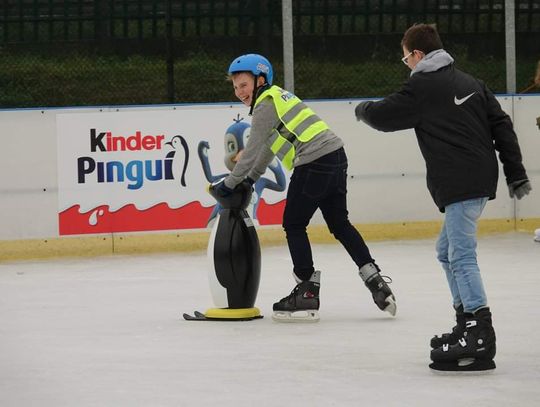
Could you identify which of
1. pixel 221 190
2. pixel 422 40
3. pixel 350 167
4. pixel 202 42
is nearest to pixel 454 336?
pixel 422 40

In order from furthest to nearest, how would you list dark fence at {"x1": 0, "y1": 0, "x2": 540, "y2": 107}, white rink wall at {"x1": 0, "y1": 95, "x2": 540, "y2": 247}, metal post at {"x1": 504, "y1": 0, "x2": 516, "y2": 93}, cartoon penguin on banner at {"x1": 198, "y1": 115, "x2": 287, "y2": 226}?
dark fence at {"x1": 0, "y1": 0, "x2": 540, "y2": 107}
metal post at {"x1": 504, "y1": 0, "x2": 516, "y2": 93}
cartoon penguin on banner at {"x1": 198, "y1": 115, "x2": 287, "y2": 226}
white rink wall at {"x1": 0, "y1": 95, "x2": 540, "y2": 247}

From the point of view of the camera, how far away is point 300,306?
25.6 ft

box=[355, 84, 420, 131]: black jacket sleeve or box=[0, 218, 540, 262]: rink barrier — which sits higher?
box=[355, 84, 420, 131]: black jacket sleeve

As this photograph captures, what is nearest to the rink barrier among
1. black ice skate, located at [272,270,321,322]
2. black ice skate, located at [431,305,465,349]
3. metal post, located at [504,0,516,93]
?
metal post, located at [504,0,516,93]

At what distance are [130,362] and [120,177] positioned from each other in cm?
495

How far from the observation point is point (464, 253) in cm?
615

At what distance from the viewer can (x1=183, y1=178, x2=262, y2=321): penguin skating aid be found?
7.97 meters

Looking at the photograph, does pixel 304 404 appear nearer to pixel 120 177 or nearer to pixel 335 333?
pixel 335 333

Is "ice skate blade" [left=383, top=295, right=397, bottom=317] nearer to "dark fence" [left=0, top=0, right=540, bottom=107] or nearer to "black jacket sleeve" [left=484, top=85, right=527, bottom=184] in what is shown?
"black jacket sleeve" [left=484, top=85, right=527, bottom=184]

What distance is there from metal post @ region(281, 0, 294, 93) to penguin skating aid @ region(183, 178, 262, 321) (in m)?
4.09

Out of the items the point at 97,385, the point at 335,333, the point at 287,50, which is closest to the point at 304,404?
the point at 97,385

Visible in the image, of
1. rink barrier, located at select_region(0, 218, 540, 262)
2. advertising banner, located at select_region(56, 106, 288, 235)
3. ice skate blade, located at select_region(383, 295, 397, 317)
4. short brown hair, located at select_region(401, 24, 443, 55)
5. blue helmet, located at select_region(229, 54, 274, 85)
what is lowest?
rink barrier, located at select_region(0, 218, 540, 262)

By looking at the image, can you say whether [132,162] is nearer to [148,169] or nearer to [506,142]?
[148,169]

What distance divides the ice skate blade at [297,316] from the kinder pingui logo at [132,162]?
384cm
